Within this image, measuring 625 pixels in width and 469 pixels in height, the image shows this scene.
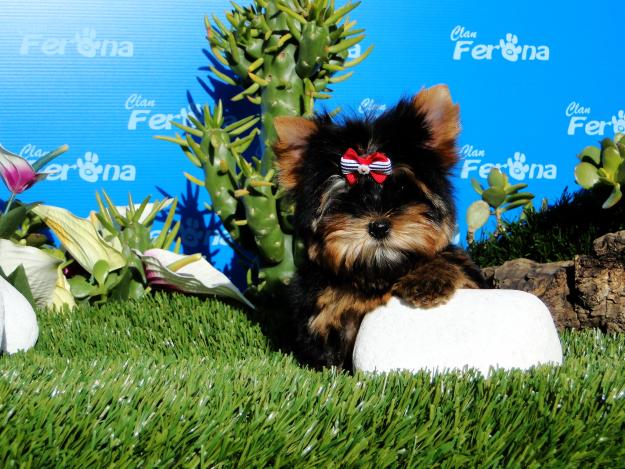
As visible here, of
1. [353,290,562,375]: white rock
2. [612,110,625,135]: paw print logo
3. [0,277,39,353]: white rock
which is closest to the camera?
[353,290,562,375]: white rock

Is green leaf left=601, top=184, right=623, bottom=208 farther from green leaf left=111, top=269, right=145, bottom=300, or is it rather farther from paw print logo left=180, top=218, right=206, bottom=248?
green leaf left=111, top=269, right=145, bottom=300

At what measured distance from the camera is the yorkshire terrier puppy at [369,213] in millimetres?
2637

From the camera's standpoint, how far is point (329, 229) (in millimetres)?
2676

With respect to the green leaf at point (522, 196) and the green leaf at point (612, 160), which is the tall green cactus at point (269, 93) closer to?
the green leaf at point (522, 196)

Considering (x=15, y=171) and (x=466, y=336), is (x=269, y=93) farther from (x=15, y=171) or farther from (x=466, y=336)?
(x=466, y=336)

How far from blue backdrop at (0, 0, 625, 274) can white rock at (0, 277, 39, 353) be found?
160 centimetres

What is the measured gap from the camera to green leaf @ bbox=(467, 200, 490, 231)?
4848 millimetres

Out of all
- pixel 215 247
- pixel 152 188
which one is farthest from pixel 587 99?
pixel 152 188

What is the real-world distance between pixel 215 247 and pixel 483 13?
2784 millimetres

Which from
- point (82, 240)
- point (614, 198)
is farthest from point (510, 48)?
point (82, 240)

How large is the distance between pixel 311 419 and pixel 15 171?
9.87 feet

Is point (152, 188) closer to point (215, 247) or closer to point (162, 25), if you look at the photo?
point (215, 247)

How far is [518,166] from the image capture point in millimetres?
5301

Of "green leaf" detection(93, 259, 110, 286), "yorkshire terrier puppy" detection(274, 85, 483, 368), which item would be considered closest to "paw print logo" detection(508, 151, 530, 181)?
"yorkshire terrier puppy" detection(274, 85, 483, 368)
